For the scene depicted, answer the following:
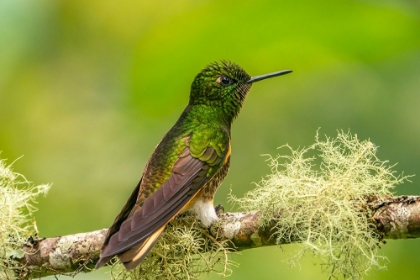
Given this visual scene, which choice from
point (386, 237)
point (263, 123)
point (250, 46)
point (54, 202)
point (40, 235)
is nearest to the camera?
point (386, 237)

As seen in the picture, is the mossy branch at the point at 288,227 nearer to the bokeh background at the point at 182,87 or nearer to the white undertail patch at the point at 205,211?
the white undertail patch at the point at 205,211

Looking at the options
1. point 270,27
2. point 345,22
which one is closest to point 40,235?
point 270,27

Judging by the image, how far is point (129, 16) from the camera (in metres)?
5.66

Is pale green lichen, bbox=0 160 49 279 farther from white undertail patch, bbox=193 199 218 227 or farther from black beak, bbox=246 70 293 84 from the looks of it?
black beak, bbox=246 70 293 84

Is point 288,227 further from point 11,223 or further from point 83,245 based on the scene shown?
point 11,223

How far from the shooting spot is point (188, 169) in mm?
4027

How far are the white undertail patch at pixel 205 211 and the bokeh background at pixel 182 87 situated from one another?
361mm

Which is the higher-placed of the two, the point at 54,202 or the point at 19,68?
the point at 19,68

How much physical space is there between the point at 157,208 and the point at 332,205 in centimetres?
95

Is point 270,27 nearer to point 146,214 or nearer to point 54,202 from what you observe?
point 146,214

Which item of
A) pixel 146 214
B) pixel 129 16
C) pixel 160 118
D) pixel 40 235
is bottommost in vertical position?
pixel 40 235

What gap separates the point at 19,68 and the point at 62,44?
916 mm

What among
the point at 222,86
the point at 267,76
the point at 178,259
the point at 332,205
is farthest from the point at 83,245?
the point at 267,76

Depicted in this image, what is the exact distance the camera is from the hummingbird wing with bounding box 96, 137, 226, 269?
10.8 feet
